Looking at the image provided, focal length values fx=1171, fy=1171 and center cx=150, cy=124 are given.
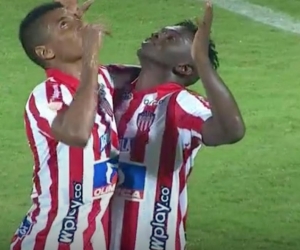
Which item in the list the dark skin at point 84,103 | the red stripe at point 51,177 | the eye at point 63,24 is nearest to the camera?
the dark skin at point 84,103

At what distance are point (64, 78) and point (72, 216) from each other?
40cm

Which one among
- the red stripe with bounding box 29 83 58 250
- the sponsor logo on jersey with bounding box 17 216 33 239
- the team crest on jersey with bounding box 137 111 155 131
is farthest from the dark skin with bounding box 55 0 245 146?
the sponsor logo on jersey with bounding box 17 216 33 239

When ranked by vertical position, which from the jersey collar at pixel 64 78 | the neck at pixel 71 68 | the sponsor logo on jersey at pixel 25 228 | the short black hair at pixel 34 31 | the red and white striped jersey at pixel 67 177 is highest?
the short black hair at pixel 34 31

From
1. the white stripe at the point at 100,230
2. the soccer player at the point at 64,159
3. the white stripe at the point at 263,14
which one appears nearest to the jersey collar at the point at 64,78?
the soccer player at the point at 64,159

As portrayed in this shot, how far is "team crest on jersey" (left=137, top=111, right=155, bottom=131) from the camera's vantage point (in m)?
3.46

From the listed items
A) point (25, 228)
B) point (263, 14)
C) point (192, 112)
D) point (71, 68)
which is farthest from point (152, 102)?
point (263, 14)

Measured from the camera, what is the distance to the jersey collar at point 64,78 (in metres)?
3.41

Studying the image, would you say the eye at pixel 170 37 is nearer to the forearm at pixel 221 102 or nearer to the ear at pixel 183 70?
the ear at pixel 183 70

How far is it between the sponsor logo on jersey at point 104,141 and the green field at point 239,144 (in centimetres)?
183

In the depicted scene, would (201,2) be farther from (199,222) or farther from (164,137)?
(164,137)

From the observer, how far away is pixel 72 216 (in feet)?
11.2

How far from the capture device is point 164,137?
3.44m

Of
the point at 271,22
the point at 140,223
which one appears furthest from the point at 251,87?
the point at 140,223

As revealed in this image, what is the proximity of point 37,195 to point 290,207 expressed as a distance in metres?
2.37
